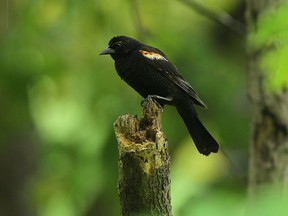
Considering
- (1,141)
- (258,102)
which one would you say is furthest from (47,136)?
(258,102)

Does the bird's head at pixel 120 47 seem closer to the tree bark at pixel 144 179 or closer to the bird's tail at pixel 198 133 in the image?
the bird's tail at pixel 198 133

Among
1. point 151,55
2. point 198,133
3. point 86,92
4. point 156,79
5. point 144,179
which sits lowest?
point 144,179

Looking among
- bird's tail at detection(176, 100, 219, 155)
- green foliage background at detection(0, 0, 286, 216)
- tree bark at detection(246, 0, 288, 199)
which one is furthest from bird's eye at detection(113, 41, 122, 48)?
green foliage background at detection(0, 0, 286, 216)

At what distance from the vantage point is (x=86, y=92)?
23.3 ft

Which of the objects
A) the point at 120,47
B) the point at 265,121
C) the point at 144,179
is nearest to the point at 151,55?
the point at 120,47

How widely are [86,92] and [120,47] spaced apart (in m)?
2.05

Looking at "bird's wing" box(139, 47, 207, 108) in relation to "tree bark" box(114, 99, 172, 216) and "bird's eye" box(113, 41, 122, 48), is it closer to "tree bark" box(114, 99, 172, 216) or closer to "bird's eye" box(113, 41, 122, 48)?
"bird's eye" box(113, 41, 122, 48)

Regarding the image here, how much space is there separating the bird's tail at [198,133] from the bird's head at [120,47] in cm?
58

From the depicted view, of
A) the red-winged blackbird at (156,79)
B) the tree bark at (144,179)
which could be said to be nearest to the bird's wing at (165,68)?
the red-winged blackbird at (156,79)

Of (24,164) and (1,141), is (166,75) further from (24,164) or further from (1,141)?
(24,164)

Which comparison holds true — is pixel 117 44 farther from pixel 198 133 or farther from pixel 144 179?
pixel 144 179

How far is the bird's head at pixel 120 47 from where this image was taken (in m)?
5.06

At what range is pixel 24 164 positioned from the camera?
9.40 meters

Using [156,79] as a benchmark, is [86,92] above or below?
above
